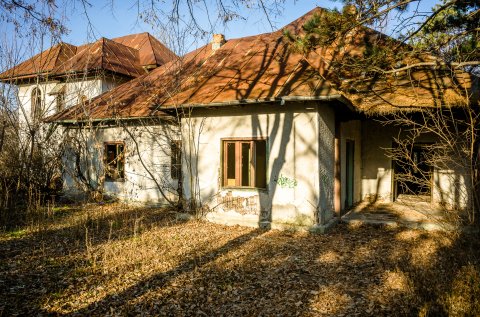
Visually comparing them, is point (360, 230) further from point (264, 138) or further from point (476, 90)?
point (476, 90)

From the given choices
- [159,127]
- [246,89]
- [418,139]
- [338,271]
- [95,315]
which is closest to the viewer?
[95,315]

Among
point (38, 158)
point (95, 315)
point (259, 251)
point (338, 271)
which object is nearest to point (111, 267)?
point (95, 315)

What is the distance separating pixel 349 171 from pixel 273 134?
3761 mm

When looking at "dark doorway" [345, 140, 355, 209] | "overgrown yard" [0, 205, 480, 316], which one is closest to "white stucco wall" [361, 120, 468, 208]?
"dark doorway" [345, 140, 355, 209]

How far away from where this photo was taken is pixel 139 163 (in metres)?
12.6

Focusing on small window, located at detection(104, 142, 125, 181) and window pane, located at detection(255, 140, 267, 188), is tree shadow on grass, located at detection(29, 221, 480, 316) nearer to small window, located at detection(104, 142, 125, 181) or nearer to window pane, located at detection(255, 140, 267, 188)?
window pane, located at detection(255, 140, 267, 188)

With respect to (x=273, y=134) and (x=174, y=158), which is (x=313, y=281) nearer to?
(x=273, y=134)

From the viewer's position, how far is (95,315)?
14.4 ft

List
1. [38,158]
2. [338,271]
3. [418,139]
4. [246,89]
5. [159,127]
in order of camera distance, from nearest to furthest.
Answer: [338,271] → [246,89] → [418,139] → [159,127] → [38,158]

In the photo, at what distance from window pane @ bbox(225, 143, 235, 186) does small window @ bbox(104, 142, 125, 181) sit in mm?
5035

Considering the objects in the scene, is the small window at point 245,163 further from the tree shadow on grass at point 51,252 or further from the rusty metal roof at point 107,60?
the rusty metal roof at point 107,60

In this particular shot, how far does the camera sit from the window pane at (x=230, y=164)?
936 cm

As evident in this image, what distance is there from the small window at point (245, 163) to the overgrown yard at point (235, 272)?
1.22 meters

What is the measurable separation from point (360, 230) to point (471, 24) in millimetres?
4954
